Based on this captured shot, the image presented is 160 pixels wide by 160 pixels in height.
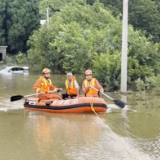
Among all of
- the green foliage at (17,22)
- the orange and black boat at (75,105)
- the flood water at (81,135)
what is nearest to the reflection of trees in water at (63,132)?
the flood water at (81,135)

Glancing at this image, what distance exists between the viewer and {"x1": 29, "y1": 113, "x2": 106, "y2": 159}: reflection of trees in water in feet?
29.1

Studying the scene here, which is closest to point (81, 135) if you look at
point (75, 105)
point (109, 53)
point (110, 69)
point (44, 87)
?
point (75, 105)

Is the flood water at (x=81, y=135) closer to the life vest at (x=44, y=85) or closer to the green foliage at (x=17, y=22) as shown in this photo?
the life vest at (x=44, y=85)

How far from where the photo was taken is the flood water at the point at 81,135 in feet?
27.6

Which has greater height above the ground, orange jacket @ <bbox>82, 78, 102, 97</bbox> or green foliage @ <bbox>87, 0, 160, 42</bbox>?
green foliage @ <bbox>87, 0, 160, 42</bbox>

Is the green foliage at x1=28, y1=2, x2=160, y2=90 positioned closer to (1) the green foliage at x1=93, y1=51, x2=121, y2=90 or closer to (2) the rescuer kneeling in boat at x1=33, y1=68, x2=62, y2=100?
(1) the green foliage at x1=93, y1=51, x2=121, y2=90

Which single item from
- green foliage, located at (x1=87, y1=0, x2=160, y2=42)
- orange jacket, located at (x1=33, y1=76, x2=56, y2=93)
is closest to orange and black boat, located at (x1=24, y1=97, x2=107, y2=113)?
orange jacket, located at (x1=33, y1=76, x2=56, y2=93)

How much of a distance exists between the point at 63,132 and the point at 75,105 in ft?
8.81

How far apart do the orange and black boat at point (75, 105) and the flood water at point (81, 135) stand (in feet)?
0.64

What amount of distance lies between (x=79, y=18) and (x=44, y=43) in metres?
4.63

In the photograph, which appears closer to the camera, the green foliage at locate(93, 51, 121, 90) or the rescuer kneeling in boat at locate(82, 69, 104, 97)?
the rescuer kneeling in boat at locate(82, 69, 104, 97)

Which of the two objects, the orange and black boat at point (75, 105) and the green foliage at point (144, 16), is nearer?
the orange and black boat at point (75, 105)

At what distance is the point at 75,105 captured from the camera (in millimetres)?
13289

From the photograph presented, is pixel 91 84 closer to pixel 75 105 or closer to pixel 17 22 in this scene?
pixel 75 105
